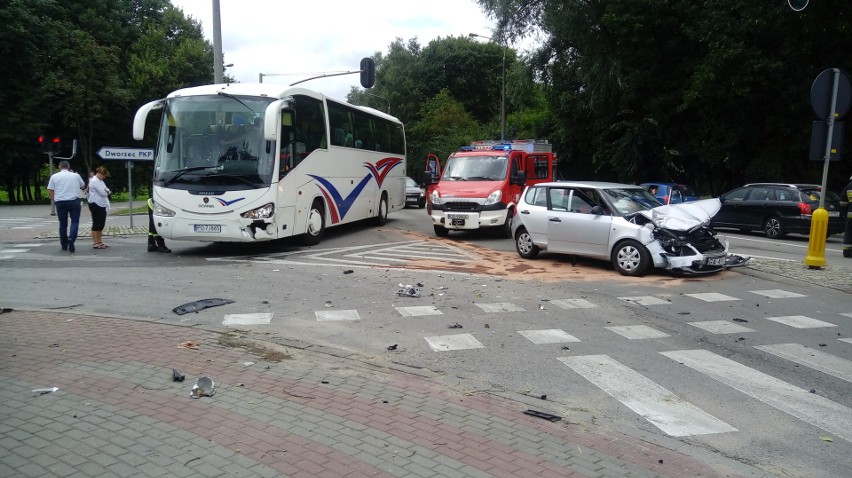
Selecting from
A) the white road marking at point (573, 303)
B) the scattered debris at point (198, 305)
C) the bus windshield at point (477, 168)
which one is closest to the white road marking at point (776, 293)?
the white road marking at point (573, 303)

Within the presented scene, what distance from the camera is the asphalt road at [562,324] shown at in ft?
16.7

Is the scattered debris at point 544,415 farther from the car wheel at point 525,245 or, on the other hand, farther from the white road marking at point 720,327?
the car wheel at point 525,245

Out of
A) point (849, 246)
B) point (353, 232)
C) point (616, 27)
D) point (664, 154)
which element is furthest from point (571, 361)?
point (664, 154)

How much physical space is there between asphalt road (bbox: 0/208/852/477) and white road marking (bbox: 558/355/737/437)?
19 millimetres

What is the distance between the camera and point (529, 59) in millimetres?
35000

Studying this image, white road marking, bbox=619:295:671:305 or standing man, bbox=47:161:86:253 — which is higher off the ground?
standing man, bbox=47:161:86:253

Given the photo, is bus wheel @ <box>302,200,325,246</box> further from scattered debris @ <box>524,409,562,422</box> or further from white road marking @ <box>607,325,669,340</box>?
scattered debris @ <box>524,409,562,422</box>

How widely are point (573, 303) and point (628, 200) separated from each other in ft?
12.2

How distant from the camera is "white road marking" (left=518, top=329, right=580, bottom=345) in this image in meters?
7.18

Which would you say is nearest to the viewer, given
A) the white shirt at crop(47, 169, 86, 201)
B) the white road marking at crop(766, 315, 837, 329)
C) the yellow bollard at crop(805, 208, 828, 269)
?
the white road marking at crop(766, 315, 837, 329)

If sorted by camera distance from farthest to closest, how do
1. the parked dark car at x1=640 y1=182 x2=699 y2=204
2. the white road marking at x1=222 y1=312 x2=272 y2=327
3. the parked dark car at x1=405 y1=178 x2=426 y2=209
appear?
the parked dark car at x1=405 y1=178 x2=426 y2=209, the parked dark car at x1=640 y1=182 x2=699 y2=204, the white road marking at x1=222 y1=312 x2=272 y2=327

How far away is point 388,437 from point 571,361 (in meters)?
2.68

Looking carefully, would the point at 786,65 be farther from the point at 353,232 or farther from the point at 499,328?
the point at 499,328

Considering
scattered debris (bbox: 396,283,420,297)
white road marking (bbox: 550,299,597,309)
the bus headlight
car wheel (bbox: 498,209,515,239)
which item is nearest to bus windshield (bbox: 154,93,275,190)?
the bus headlight
